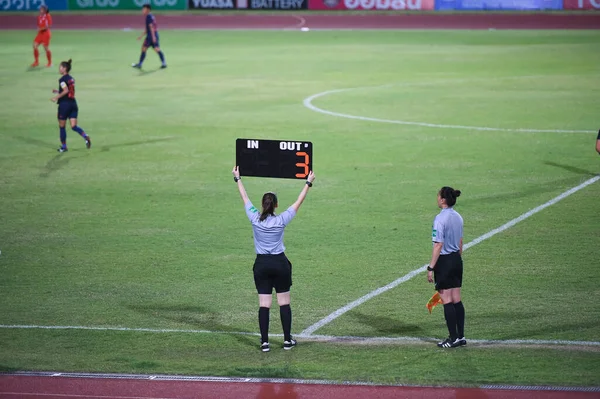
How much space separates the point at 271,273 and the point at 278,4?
171ft

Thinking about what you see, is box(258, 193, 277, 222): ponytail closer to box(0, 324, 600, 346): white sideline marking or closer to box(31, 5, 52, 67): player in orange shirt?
box(0, 324, 600, 346): white sideline marking

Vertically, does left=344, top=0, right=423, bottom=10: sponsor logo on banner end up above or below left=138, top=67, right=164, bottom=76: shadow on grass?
above

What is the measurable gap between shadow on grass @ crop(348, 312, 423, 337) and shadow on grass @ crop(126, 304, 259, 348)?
1.49 metres

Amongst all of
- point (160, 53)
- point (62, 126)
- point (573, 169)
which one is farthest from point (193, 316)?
point (160, 53)

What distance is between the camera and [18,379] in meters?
11.4

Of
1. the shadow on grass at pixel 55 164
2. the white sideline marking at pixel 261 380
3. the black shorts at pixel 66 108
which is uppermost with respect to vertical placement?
the black shorts at pixel 66 108

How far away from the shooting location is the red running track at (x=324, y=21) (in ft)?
185

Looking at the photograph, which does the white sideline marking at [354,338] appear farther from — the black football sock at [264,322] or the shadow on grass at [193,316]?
the black football sock at [264,322]

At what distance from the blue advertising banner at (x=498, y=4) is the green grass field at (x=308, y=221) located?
21.8 meters

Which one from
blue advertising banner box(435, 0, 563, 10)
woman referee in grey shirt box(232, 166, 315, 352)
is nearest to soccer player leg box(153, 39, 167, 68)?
blue advertising banner box(435, 0, 563, 10)

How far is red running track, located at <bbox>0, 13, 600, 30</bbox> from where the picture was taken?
56500mm

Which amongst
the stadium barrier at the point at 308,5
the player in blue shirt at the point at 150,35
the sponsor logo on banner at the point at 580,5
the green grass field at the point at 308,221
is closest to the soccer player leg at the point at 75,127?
the green grass field at the point at 308,221

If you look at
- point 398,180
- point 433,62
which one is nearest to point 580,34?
point 433,62

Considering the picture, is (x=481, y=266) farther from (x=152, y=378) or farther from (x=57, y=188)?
(x=57, y=188)
